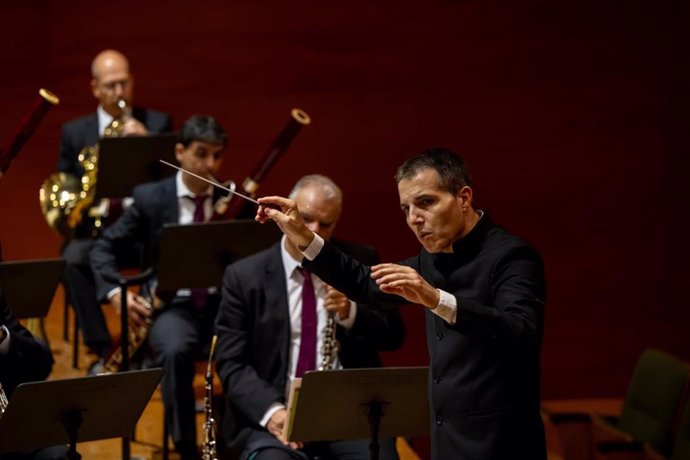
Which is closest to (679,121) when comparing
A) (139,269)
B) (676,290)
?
(676,290)

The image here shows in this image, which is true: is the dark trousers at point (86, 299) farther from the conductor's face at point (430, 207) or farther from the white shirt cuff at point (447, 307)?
the white shirt cuff at point (447, 307)

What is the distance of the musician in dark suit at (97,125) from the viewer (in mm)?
4816

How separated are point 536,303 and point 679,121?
12.4ft

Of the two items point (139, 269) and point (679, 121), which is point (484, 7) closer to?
point (679, 121)

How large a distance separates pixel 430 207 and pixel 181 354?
1.85 metres

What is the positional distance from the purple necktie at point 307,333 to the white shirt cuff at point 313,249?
104 cm

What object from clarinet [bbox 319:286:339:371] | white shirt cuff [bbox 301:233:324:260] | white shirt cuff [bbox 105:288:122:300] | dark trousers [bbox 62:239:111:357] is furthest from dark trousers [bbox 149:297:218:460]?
white shirt cuff [bbox 301:233:324:260]

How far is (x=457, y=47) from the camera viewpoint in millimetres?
5723

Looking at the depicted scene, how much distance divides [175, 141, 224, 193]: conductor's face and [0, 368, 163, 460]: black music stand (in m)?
1.57

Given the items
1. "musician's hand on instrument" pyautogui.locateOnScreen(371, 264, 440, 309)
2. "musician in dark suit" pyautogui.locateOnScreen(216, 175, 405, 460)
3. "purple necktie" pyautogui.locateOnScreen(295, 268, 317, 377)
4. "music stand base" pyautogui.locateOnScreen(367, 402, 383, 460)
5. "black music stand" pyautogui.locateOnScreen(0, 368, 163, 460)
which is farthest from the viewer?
"purple necktie" pyautogui.locateOnScreen(295, 268, 317, 377)

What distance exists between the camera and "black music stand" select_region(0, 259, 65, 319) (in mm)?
3777

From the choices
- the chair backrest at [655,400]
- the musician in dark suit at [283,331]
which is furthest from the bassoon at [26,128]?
the chair backrest at [655,400]

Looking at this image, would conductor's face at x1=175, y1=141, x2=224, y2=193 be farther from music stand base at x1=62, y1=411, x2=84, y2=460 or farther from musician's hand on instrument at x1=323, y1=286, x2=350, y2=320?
music stand base at x1=62, y1=411, x2=84, y2=460

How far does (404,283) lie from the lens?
7.25 feet
